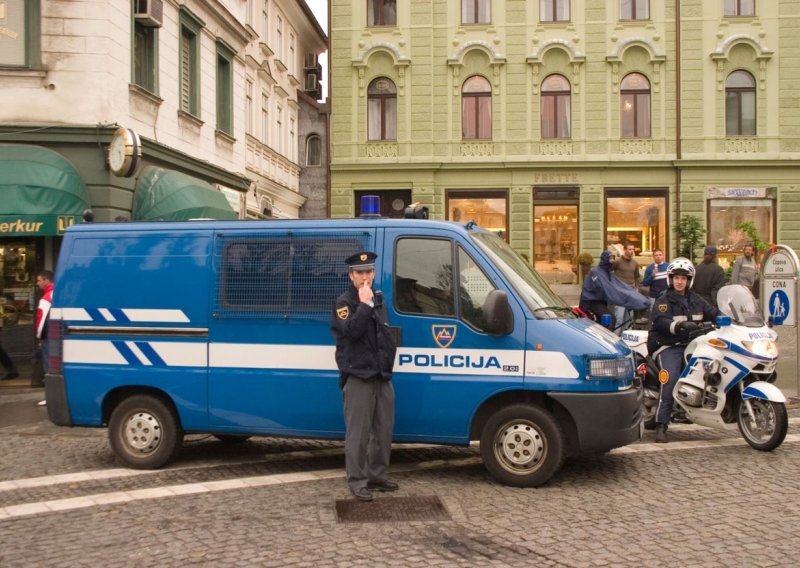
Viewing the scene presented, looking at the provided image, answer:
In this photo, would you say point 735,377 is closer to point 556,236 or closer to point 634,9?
point 556,236

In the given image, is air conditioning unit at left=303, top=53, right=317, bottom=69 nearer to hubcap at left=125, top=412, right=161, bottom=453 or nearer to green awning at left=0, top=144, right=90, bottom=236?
green awning at left=0, top=144, right=90, bottom=236

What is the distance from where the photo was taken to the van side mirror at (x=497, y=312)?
667 centimetres

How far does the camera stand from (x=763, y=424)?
8.21 m

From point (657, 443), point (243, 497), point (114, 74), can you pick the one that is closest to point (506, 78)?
point (114, 74)

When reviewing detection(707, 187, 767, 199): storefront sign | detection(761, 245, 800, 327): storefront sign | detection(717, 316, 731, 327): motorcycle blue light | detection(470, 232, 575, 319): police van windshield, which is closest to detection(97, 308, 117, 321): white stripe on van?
detection(470, 232, 575, 319): police van windshield

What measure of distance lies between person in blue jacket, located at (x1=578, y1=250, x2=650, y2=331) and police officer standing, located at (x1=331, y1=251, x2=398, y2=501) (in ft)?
15.3

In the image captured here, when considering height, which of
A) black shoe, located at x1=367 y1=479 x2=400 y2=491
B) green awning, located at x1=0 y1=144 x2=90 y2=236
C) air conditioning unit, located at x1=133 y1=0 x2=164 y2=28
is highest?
air conditioning unit, located at x1=133 y1=0 x2=164 y2=28

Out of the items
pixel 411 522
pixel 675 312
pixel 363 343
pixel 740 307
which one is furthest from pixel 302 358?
pixel 740 307

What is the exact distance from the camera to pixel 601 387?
6859 mm

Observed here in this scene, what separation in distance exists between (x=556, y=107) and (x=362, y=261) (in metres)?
25.0

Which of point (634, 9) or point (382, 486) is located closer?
point (382, 486)

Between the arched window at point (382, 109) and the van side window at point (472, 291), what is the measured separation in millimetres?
24355

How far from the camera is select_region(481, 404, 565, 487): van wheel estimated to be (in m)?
6.84

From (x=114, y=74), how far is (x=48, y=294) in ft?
13.8
